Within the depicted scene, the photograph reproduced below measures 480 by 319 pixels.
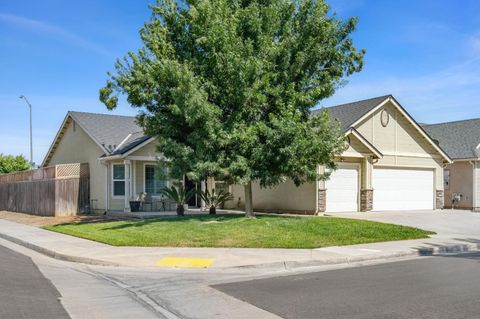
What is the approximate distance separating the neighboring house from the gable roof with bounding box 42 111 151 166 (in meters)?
18.8

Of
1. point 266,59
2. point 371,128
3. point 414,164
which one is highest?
point 266,59

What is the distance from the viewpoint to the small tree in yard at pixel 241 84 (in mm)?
17375

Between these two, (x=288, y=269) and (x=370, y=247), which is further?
(x=370, y=247)

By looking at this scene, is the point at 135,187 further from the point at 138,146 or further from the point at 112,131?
the point at 112,131

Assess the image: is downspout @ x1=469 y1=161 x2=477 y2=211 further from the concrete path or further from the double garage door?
the concrete path

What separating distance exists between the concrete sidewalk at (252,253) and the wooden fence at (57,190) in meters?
10.9

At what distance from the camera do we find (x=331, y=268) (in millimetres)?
11359

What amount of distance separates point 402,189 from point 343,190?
4.63m

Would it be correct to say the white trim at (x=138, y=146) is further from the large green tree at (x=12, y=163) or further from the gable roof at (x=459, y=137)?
the large green tree at (x=12, y=163)

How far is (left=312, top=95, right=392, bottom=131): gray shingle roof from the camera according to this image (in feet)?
82.4

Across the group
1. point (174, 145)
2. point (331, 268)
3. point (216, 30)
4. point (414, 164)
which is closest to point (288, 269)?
point (331, 268)

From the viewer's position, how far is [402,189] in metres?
26.9

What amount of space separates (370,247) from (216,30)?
29.4 ft

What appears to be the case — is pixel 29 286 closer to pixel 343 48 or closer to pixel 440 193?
pixel 343 48
